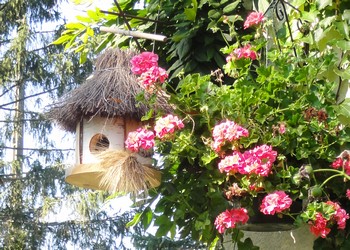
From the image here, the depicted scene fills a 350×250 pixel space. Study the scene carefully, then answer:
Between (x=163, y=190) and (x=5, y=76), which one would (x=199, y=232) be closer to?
(x=163, y=190)

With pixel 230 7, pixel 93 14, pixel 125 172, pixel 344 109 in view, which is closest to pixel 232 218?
pixel 125 172

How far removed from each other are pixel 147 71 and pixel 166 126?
8.0 inches

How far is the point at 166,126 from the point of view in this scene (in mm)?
2293

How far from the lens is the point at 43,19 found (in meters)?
11.9

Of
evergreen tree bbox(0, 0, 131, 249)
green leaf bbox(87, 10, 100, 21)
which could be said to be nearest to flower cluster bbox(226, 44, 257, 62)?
green leaf bbox(87, 10, 100, 21)

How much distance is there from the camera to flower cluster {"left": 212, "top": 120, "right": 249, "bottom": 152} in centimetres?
224

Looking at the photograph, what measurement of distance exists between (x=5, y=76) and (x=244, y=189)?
31.7ft

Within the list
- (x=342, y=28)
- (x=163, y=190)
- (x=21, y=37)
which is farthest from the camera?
(x=21, y=37)

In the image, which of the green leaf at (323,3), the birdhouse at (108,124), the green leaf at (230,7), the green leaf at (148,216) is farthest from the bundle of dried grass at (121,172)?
the green leaf at (323,3)

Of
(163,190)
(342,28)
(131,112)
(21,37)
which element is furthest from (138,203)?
(21,37)

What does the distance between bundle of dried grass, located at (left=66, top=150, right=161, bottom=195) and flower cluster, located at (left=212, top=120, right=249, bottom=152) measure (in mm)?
281

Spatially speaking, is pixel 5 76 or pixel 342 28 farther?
pixel 5 76

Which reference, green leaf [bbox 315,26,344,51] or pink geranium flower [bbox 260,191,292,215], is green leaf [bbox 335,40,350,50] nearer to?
green leaf [bbox 315,26,344,51]

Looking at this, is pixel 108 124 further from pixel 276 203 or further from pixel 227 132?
pixel 276 203
